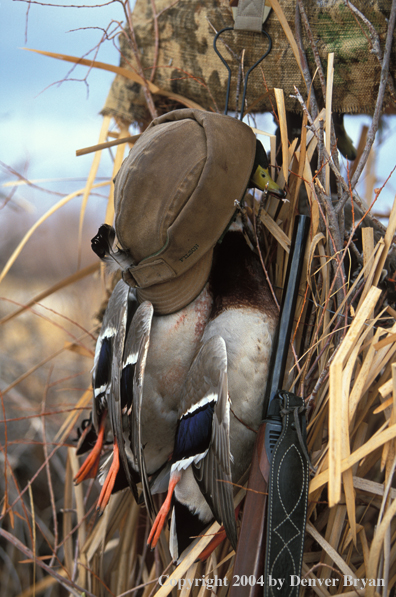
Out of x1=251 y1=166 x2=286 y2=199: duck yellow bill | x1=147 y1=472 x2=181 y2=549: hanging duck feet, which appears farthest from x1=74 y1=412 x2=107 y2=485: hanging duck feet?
x1=251 y1=166 x2=286 y2=199: duck yellow bill

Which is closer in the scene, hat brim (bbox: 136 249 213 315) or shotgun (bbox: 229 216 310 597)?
shotgun (bbox: 229 216 310 597)

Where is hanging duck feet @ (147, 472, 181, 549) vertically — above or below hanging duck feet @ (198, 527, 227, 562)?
above

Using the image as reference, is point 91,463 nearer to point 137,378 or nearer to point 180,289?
point 137,378

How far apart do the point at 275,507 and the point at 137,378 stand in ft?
0.94

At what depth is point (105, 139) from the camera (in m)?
1.13

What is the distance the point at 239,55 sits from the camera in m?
0.93

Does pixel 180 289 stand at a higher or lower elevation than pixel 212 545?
higher

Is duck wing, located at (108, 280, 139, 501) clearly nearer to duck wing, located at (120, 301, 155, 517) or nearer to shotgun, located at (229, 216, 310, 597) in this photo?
duck wing, located at (120, 301, 155, 517)

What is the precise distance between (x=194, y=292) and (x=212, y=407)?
204 mm

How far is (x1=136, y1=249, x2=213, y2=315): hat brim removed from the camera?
28.6 inches

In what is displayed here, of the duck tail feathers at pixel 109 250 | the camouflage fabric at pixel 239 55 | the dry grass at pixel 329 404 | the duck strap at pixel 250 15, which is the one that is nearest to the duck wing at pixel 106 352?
the duck tail feathers at pixel 109 250

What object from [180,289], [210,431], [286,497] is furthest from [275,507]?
[180,289]

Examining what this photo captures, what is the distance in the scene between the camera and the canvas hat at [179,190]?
0.65 m

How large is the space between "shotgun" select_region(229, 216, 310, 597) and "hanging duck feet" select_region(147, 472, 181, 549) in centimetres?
13
